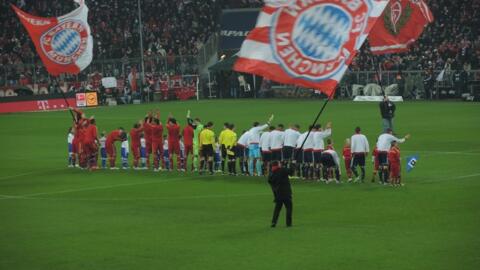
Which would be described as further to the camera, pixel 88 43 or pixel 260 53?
pixel 88 43

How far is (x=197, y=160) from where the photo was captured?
42.4 meters

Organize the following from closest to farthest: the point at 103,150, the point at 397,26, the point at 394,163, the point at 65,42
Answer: the point at 394,163
the point at 397,26
the point at 65,42
the point at 103,150

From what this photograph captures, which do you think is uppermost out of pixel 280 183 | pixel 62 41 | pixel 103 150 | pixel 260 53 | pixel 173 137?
pixel 62 41

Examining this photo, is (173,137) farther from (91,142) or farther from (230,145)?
(91,142)

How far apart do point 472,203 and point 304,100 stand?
147ft

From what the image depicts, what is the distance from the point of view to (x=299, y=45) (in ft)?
80.9

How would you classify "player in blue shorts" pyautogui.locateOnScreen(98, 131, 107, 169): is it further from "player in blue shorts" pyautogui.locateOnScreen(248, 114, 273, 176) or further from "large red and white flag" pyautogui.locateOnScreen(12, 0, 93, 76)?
"player in blue shorts" pyautogui.locateOnScreen(248, 114, 273, 176)

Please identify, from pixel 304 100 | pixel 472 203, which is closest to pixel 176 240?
pixel 472 203

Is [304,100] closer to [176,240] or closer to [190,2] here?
[190,2]

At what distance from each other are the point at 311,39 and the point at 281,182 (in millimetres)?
4055

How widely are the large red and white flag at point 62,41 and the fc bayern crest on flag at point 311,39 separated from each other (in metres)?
19.7

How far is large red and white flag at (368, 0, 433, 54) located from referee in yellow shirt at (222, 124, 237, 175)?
660cm

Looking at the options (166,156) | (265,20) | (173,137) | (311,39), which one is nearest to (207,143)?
(173,137)

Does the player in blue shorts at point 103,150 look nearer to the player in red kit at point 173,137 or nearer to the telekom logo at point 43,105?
the player in red kit at point 173,137
